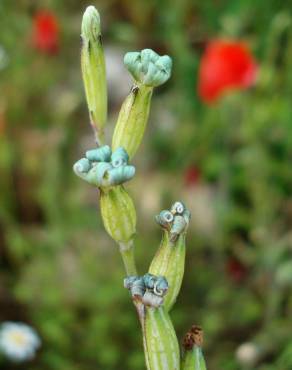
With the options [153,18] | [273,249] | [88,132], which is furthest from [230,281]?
[153,18]

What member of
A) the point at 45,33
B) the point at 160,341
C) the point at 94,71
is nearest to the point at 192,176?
the point at 45,33

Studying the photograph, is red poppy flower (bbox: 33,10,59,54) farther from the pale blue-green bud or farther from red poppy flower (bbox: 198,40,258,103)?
the pale blue-green bud

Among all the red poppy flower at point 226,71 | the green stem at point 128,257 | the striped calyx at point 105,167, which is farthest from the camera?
the red poppy flower at point 226,71

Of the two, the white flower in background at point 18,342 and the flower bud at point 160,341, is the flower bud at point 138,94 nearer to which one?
the flower bud at point 160,341

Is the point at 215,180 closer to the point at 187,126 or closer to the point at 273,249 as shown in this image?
the point at 187,126

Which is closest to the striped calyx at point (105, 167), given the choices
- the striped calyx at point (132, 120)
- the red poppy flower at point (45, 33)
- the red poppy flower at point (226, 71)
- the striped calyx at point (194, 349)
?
the striped calyx at point (132, 120)
